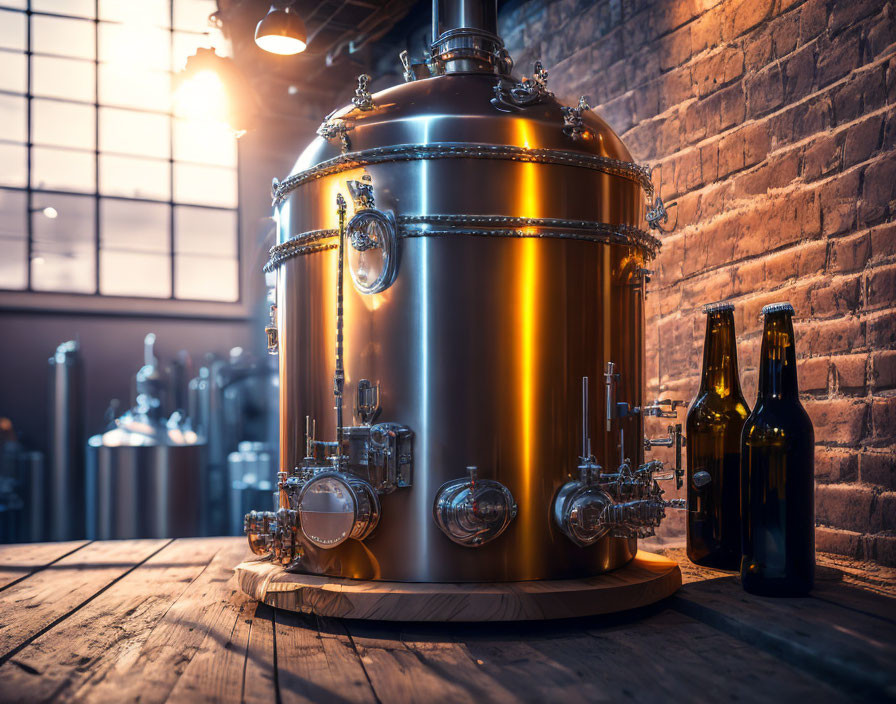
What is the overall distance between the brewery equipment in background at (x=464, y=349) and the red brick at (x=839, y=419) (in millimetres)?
451

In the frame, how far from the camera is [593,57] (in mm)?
2525

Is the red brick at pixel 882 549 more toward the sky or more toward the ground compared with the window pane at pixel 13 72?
more toward the ground

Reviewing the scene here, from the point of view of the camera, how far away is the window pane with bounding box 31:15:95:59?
21.1 feet

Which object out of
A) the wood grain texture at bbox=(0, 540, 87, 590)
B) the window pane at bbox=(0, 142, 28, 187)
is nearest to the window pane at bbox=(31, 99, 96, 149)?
the window pane at bbox=(0, 142, 28, 187)

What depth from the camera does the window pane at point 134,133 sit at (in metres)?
6.56

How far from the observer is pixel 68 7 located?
652 cm

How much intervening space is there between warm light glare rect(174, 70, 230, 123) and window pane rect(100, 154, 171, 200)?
1.90 m

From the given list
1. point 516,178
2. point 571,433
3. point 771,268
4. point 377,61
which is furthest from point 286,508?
point 377,61

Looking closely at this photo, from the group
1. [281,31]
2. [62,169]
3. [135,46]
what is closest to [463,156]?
[281,31]

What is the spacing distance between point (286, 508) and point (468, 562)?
362 millimetres

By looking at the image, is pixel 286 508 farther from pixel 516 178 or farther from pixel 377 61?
pixel 377 61

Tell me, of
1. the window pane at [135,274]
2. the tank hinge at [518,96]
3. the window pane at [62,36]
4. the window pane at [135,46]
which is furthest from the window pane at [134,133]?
the tank hinge at [518,96]

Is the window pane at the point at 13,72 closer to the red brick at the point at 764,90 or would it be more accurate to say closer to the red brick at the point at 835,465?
the red brick at the point at 764,90

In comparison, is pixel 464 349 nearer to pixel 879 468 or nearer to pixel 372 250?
pixel 372 250
